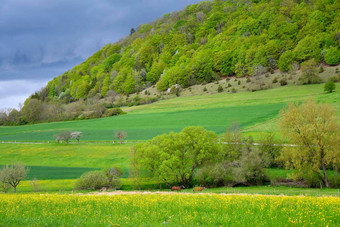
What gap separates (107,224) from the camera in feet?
34.9

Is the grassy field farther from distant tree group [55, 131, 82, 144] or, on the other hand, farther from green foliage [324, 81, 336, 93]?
distant tree group [55, 131, 82, 144]

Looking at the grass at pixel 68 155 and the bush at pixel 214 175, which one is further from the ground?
the grass at pixel 68 155

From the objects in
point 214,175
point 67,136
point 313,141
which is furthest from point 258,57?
point 214,175

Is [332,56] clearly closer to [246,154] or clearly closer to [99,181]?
[246,154]

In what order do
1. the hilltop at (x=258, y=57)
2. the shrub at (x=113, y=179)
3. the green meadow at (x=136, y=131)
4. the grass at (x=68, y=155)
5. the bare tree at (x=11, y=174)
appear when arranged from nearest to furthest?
the bare tree at (x=11, y=174) < the shrub at (x=113, y=179) < the green meadow at (x=136, y=131) < the grass at (x=68, y=155) < the hilltop at (x=258, y=57)

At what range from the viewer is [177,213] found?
471 inches

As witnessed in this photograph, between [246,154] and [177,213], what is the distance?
121 feet

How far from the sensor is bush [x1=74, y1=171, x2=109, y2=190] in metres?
43.2

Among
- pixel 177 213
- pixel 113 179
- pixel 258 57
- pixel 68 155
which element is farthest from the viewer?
pixel 258 57

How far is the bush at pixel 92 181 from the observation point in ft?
142

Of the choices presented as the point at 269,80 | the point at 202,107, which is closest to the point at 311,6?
the point at 269,80

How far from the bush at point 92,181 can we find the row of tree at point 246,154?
5.66 metres

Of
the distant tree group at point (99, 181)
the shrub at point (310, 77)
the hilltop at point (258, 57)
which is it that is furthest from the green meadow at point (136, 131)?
the hilltop at point (258, 57)

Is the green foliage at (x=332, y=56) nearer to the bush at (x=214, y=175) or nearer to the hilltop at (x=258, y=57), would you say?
the hilltop at (x=258, y=57)
